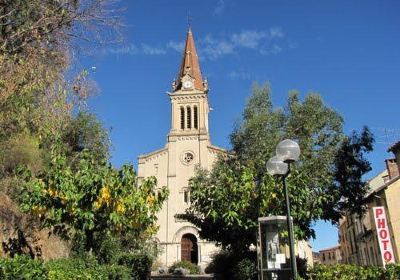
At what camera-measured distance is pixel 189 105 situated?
45062 millimetres

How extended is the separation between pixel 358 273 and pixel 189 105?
35.9 metres

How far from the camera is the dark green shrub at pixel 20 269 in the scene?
7.23 meters

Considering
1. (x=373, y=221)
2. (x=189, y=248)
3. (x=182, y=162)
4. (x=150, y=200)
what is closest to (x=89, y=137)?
(x=150, y=200)

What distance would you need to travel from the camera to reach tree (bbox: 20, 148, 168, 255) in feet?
40.9

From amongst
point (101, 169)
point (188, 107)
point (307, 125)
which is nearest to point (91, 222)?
point (101, 169)

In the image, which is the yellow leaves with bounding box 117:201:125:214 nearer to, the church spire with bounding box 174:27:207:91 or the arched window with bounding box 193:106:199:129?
the arched window with bounding box 193:106:199:129

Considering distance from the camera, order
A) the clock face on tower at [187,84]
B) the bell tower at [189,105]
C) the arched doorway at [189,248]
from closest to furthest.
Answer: the arched doorway at [189,248]
the bell tower at [189,105]
the clock face on tower at [187,84]

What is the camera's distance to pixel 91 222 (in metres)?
12.2

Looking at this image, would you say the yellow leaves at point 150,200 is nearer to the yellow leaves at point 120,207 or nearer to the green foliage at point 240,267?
the yellow leaves at point 120,207

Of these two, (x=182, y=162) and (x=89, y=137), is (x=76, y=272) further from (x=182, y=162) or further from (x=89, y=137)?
(x=182, y=162)

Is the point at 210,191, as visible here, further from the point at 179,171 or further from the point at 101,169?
the point at 179,171

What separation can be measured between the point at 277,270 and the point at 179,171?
30.8 metres

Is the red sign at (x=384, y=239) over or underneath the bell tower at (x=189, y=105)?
underneath

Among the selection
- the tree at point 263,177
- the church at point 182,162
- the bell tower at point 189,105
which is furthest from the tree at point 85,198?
the bell tower at point 189,105
